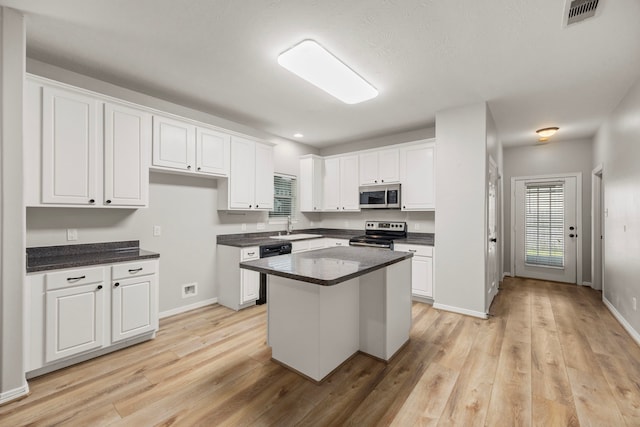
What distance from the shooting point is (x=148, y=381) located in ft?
7.09

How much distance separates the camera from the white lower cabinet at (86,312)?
2166 millimetres

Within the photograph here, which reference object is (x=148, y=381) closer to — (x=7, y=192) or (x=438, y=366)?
(x=7, y=192)

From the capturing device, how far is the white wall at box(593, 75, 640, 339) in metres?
2.87

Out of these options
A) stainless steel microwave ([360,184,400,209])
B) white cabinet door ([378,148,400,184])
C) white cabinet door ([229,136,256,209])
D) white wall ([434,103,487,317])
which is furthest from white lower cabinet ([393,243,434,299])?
white cabinet door ([229,136,256,209])

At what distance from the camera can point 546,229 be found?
550 centimetres

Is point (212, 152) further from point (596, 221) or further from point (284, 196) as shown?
point (596, 221)

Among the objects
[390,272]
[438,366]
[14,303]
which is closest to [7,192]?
[14,303]

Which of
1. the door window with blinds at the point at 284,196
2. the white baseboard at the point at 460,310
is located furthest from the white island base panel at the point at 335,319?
the door window with blinds at the point at 284,196

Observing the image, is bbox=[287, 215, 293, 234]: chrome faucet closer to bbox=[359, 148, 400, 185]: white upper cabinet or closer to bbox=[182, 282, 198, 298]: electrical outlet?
bbox=[359, 148, 400, 185]: white upper cabinet

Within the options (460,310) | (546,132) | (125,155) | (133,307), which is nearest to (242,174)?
(125,155)

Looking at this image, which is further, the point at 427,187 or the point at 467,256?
the point at 427,187

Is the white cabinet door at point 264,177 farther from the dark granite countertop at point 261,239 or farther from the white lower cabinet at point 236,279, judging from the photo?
the white lower cabinet at point 236,279

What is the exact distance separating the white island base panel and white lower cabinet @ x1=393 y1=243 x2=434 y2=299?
4.54ft

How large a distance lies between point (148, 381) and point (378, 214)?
13.1 ft
